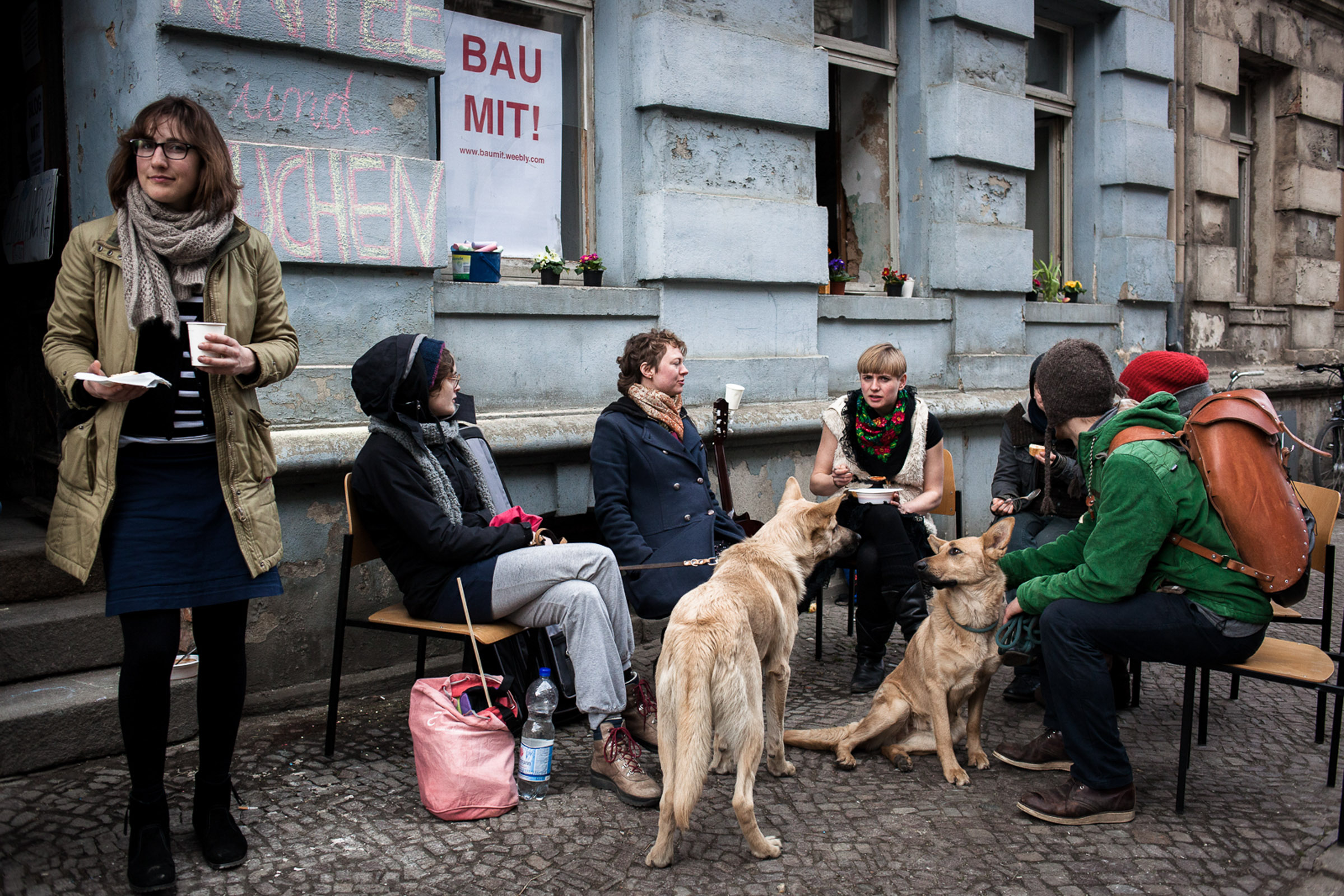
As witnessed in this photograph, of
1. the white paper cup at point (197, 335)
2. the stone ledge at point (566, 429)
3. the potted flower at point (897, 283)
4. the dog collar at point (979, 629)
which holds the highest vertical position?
the potted flower at point (897, 283)

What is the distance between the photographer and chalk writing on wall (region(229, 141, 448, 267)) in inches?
172

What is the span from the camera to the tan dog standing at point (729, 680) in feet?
9.69

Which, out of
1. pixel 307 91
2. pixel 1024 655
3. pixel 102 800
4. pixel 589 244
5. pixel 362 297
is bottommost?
pixel 102 800

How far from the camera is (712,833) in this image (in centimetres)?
330

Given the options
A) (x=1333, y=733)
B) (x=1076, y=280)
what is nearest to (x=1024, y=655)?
(x=1333, y=733)

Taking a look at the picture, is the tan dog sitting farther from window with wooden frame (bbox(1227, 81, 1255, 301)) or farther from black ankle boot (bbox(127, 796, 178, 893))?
window with wooden frame (bbox(1227, 81, 1255, 301))

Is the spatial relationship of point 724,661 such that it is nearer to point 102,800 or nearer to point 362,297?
point 102,800

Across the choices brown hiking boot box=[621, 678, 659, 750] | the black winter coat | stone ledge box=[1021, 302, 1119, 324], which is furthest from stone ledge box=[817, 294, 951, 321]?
the black winter coat

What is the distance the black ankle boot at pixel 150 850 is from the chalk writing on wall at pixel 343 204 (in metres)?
2.37

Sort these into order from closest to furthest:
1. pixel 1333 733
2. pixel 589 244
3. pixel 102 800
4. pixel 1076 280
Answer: pixel 102 800 < pixel 1333 733 < pixel 589 244 < pixel 1076 280

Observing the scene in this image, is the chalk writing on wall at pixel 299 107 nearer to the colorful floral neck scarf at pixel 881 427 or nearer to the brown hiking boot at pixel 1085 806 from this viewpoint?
the colorful floral neck scarf at pixel 881 427

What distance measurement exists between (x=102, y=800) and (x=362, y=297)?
7.57 ft

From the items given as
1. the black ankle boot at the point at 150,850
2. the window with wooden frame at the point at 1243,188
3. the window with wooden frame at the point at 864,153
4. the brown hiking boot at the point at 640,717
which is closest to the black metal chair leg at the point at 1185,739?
the brown hiking boot at the point at 640,717

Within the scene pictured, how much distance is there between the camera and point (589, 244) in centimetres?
607
